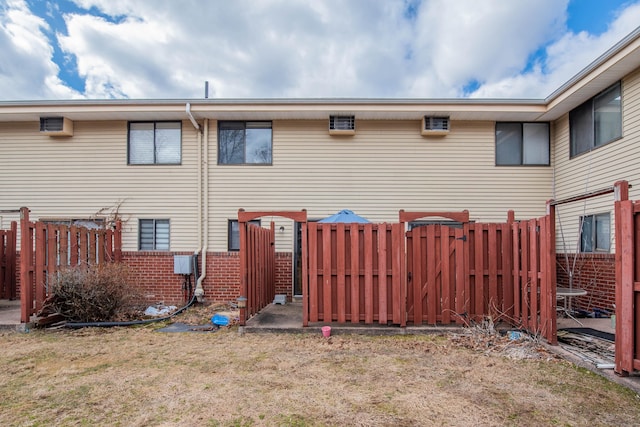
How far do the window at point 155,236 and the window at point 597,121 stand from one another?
9975 millimetres

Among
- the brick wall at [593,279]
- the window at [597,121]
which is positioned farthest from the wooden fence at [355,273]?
the window at [597,121]

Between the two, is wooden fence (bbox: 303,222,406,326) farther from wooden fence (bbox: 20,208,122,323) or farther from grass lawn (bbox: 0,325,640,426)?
wooden fence (bbox: 20,208,122,323)

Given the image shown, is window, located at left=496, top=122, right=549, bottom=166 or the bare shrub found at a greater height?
window, located at left=496, top=122, right=549, bottom=166

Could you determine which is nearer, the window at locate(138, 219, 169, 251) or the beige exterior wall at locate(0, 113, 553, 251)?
the beige exterior wall at locate(0, 113, 553, 251)

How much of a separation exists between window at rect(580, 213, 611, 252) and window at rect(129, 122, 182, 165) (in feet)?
31.3

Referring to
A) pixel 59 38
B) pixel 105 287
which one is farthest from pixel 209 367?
pixel 59 38

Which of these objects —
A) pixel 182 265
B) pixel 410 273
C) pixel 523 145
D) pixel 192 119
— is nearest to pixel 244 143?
pixel 192 119

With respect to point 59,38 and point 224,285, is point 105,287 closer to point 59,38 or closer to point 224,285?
point 224,285

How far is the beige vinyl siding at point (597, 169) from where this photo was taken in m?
6.46

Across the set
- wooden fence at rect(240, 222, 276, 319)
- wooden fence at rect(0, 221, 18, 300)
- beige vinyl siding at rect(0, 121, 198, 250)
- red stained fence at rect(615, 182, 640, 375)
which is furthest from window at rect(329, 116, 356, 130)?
wooden fence at rect(0, 221, 18, 300)

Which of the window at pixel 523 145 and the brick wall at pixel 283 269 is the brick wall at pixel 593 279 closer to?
the window at pixel 523 145

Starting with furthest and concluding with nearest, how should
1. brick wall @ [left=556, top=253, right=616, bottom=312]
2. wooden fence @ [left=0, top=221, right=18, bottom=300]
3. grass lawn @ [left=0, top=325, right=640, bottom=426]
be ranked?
wooden fence @ [left=0, top=221, right=18, bottom=300] → brick wall @ [left=556, top=253, right=616, bottom=312] → grass lawn @ [left=0, top=325, right=640, bottom=426]

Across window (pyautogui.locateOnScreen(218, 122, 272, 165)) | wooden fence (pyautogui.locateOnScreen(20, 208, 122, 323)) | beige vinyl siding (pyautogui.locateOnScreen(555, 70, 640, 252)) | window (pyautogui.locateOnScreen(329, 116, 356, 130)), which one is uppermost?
window (pyautogui.locateOnScreen(329, 116, 356, 130))

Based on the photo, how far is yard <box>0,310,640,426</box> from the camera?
3123 mm
